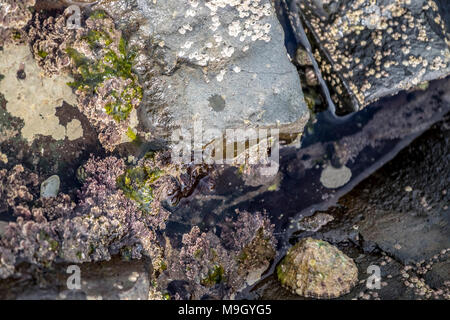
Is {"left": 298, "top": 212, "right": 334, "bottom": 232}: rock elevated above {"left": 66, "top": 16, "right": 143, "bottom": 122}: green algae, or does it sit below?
below

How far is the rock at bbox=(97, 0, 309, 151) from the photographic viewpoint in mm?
4941

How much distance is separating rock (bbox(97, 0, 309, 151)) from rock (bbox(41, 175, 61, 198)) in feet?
4.53

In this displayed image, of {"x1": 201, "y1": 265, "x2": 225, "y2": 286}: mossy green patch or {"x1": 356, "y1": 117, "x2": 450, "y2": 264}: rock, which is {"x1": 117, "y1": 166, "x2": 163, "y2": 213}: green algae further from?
{"x1": 356, "y1": 117, "x2": 450, "y2": 264}: rock

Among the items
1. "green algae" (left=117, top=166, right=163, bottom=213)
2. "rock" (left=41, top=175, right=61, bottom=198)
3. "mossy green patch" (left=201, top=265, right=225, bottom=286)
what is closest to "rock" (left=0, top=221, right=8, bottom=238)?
"rock" (left=41, top=175, right=61, bottom=198)

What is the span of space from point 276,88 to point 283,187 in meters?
1.49

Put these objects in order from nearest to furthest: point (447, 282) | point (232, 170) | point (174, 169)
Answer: point (447, 282), point (174, 169), point (232, 170)

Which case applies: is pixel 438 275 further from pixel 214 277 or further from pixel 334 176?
pixel 214 277

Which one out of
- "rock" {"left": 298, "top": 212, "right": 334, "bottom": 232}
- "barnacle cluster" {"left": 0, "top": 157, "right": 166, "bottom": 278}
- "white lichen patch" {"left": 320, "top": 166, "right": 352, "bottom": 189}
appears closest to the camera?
"barnacle cluster" {"left": 0, "top": 157, "right": 166, "bottom": 278}

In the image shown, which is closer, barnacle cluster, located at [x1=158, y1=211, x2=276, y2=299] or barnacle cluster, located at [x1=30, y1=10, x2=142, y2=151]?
barnacle cluster, located at [x1=30, y1=10, x2=142, y2=151]

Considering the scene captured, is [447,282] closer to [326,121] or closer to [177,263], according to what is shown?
[326,121]

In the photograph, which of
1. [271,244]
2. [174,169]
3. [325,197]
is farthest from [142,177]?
[325,197]

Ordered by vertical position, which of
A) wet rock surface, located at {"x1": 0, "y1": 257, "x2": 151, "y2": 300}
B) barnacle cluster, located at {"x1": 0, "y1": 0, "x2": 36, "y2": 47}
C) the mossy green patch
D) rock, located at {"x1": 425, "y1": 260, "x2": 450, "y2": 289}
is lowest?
rock, located at {"x1": 425, "y1": 260, "x2": 450, "y2": 289}

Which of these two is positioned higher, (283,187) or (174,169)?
(174,169)

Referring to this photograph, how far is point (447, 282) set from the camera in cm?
492
